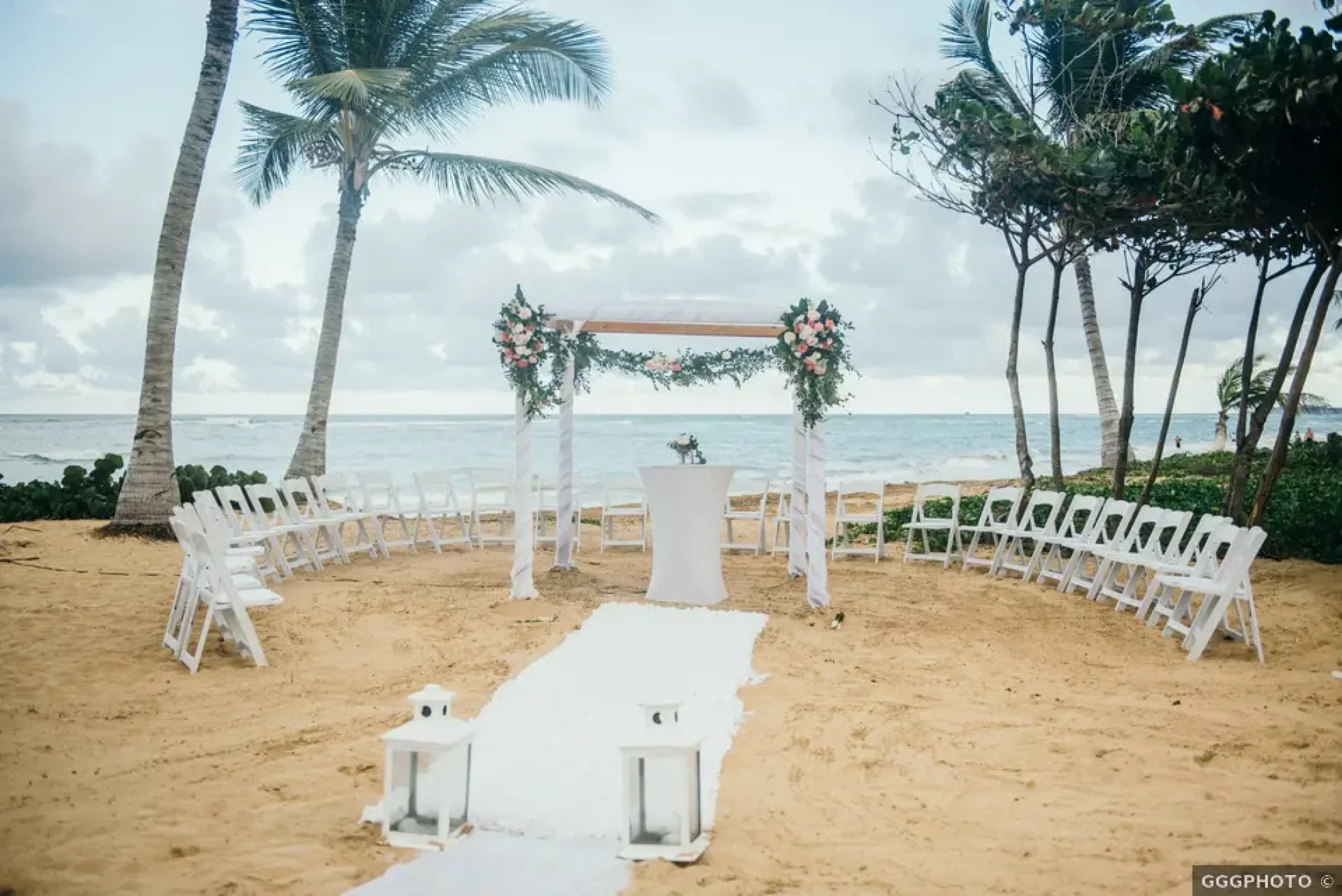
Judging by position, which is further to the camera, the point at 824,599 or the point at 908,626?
the point at 824,599

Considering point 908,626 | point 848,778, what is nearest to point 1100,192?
point 908,626

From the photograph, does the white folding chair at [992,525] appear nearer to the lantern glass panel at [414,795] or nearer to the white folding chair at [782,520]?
the white folding chair at [782,520]

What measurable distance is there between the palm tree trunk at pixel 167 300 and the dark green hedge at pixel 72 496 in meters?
1.21

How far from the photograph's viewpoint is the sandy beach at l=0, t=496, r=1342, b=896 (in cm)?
330

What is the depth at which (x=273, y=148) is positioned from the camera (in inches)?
534

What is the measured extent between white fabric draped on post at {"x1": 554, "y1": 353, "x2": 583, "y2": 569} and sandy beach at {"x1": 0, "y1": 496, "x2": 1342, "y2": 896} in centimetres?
145

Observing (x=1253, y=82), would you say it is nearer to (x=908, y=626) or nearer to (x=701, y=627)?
(x=908, y=626)

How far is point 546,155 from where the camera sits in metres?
33.2

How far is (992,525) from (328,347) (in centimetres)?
920

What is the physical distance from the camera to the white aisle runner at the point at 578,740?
323 cm

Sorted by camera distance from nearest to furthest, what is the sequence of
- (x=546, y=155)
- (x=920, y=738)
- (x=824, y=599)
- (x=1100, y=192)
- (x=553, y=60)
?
(x=920, y=738) < (x=824, y=599) < (x=1100, y=192) < (x=553, y=60) < (x=546, y=155)

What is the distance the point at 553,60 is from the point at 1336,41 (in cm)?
981

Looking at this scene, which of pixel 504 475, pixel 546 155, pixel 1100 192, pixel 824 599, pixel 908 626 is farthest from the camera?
pixel 546 155

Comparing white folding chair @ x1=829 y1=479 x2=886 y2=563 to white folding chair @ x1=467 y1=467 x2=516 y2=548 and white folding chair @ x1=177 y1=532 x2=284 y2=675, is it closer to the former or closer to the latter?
white folding chair @ x1=467 y1=467 x2=516 y2=548
